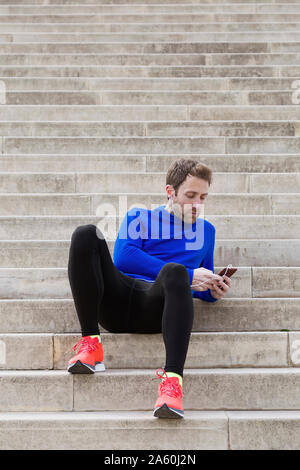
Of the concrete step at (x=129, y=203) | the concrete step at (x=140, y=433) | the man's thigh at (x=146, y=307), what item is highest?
the concrete step at (x=129, y=203)

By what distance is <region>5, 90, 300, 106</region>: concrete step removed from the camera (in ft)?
18.8

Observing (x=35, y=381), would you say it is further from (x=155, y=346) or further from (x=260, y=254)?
(x=260, y=254)

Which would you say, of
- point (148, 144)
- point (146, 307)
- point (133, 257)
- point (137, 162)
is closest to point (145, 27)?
point (148, 144)

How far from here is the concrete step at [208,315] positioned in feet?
9.87

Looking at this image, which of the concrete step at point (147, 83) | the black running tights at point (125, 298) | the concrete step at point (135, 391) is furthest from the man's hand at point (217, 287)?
the concrete step at point (147, 83)

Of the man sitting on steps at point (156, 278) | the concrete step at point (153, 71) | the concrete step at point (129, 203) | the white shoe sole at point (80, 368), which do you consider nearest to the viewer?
the man sitting on steps at point (156, 278)

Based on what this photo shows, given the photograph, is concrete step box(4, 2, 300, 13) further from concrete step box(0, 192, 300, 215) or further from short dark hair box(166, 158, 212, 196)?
short dark hair box(166, 158, 212, 196)

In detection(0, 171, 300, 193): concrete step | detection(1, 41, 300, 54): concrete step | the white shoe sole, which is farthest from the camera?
detection(1, 41, 300, 54): concrete step

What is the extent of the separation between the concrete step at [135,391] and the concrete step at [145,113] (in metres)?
3.35

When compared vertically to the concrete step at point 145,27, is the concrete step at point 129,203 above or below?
below

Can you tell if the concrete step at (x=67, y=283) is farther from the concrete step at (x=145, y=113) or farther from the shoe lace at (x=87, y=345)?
the concrete step at (x=145, y=113)

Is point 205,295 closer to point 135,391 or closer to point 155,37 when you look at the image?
point 135,391

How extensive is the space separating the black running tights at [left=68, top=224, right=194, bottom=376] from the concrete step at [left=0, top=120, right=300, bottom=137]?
2610 millimetres

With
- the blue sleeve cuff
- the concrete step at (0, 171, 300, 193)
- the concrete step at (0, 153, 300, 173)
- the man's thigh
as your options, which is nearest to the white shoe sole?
the man's thigh
